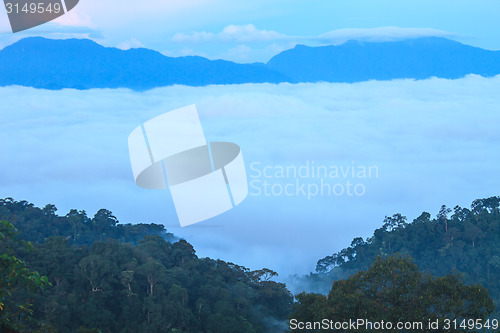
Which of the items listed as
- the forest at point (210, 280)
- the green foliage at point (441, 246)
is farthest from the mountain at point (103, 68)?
the green foliage at point (441, 246)

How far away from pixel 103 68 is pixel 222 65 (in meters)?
27.7

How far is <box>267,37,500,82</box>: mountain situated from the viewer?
144 metres

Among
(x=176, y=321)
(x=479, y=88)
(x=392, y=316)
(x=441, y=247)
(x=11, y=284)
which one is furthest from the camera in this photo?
(x=479, y=88)

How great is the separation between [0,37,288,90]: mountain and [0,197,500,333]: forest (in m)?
92.5

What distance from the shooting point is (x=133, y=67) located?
12475 centimetres

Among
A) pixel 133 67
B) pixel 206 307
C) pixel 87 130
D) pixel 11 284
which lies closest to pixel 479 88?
pixel 133 67

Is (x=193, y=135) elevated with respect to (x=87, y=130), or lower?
lower

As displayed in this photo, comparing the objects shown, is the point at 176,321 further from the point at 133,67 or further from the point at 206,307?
the point at 133,67

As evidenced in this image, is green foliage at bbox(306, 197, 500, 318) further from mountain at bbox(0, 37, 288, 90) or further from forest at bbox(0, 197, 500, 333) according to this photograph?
mountain at bbox(0, 37, 288, 90)

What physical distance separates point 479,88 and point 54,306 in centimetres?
14463

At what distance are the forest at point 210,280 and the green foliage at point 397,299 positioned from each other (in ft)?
0.07

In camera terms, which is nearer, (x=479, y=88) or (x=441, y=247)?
(x=441, y=247)

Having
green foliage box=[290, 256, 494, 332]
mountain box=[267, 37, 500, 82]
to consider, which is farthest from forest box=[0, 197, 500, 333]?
mountain box=[267, 37, 500, 82]

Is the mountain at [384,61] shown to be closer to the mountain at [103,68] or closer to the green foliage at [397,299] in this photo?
the mountain at [103,68]
